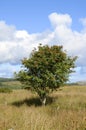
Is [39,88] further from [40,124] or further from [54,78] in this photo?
[40,124]

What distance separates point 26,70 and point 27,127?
2612 cm

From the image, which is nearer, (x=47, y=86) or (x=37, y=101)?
(x=47, y=86)

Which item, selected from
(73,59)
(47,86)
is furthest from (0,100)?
(73,59)

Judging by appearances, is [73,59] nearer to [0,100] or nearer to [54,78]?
[54,78]

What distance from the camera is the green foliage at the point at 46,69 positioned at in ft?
111

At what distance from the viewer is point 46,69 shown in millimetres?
33875

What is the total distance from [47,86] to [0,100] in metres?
8.56

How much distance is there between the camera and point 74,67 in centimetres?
3519

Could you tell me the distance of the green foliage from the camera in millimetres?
33688

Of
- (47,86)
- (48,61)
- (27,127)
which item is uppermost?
(48,61)

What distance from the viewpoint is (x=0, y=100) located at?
4044 centimetres

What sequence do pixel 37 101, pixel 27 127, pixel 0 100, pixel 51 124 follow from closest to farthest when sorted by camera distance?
pixel 27 127, pixel 51 124, pixel 37 101, pixel 0 100

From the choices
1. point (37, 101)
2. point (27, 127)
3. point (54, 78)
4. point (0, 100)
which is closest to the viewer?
point (27, 127)

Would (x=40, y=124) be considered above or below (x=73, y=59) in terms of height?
below
